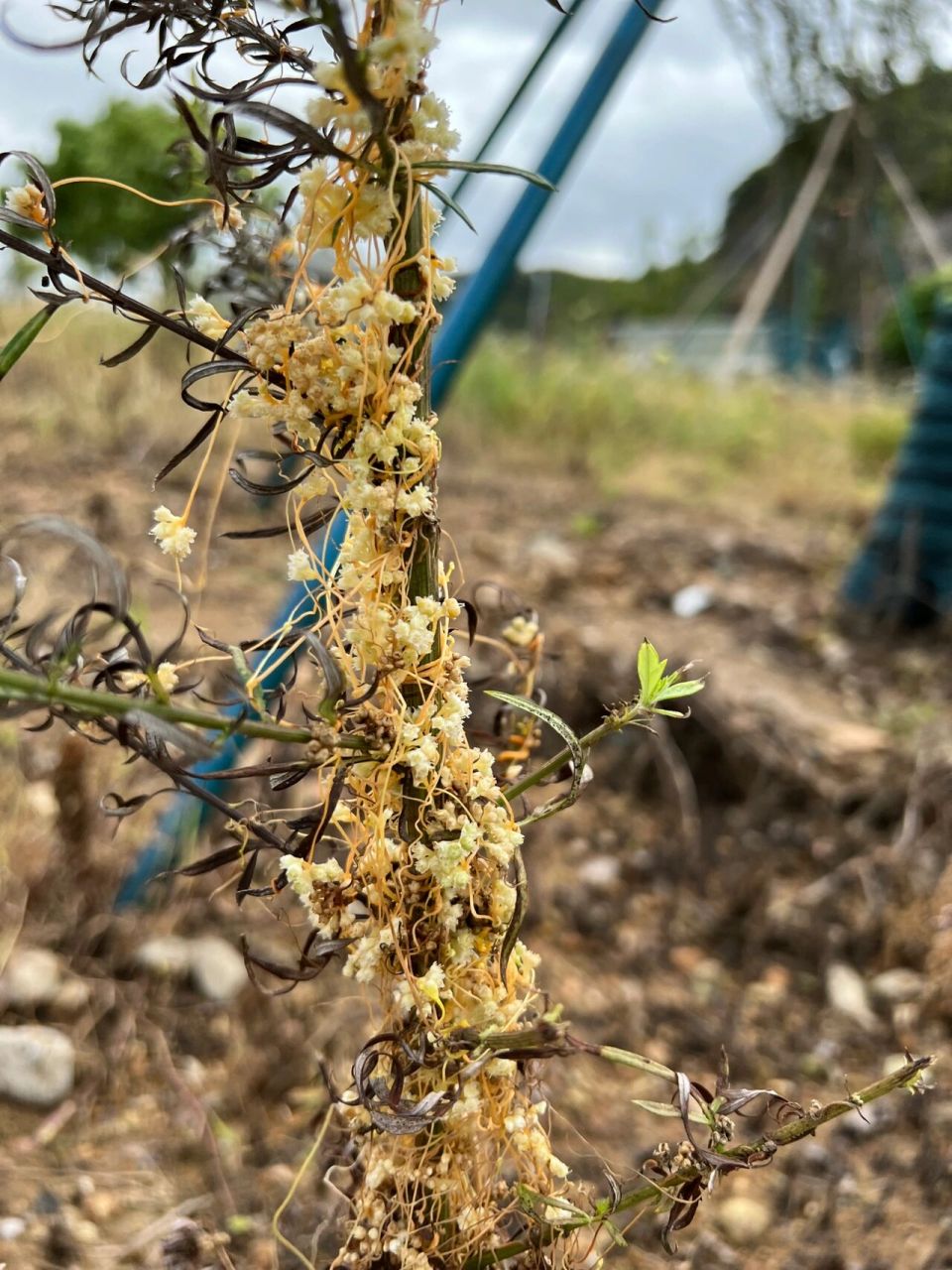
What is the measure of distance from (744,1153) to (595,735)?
0.21m

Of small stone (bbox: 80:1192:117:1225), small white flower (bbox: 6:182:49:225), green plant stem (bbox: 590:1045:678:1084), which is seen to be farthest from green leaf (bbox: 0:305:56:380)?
small stone (bbox: 80:1192:117:1225)

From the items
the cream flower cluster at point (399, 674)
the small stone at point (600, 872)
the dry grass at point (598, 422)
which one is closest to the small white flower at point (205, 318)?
the cream flower cluster at point (399, 674)

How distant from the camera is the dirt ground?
109 cm

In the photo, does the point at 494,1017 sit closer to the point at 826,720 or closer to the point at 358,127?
the point at 358,127

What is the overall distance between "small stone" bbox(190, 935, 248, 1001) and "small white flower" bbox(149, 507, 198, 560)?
1.04 m

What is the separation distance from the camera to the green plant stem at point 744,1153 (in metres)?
0.49

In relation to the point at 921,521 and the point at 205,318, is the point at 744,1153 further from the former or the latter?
the point at 921,521

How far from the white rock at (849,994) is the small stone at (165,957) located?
A: 37.2 inches

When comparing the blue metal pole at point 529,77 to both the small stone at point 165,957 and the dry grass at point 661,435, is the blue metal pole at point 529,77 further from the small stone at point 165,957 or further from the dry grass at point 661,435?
the dry grass at point 661,435

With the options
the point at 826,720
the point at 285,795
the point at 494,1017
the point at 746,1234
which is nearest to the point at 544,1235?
the point at 494,1017

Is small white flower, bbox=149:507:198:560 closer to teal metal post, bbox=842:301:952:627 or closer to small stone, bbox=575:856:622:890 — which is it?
small stone, bbox=575:856:622:890

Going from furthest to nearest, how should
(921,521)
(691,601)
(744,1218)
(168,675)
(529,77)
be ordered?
(691,601), (921,521), (744,1218), (529,77), (168,675)

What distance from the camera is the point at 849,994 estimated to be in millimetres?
1598

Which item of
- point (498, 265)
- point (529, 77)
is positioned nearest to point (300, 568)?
point (529, 77)
